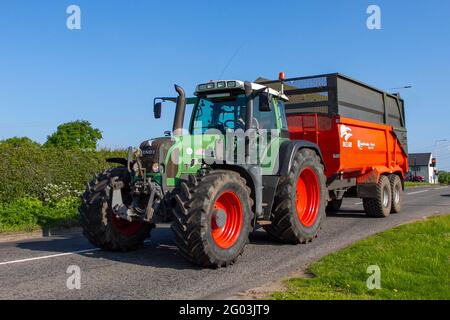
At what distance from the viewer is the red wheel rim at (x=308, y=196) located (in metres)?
9.11

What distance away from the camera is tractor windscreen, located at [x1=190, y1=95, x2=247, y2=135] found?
8.26m

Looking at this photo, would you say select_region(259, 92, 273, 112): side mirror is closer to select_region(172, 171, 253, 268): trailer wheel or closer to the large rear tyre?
select_region(172, 171, 253, 268): trailer wheel

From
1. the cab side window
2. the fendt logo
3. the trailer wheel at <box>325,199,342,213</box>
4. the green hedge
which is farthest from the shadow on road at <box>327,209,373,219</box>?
the green hedge

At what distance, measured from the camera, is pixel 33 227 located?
1196cm

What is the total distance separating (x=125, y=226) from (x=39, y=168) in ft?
27.1

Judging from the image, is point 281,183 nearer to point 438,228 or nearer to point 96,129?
point 438,228

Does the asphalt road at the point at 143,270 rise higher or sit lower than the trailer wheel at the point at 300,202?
lower

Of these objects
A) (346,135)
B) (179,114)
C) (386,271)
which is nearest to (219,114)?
(179,114)

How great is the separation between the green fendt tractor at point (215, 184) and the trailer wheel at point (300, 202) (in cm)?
2

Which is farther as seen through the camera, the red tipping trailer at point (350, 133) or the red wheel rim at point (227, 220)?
the red tipping trailer at point (350, 133)

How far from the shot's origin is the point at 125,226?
26.1 feet

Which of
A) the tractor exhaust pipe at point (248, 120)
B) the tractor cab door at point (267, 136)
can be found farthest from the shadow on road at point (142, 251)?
the tractor cab door at point (267, 136)

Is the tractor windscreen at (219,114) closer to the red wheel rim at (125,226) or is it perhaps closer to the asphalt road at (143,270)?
the red wheel rim at (125,226)

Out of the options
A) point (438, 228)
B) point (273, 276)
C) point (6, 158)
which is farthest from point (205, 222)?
point (6, 158)
